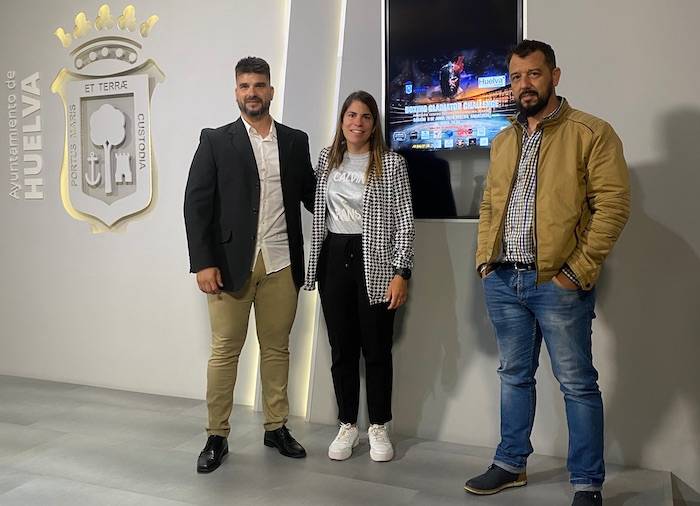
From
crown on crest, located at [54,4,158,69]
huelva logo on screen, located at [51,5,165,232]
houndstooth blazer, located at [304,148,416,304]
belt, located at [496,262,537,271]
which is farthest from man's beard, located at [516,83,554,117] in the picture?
crown on crest, located at [54,4,158,69]

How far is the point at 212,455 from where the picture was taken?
2.85 metres

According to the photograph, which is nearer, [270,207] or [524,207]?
[524,207]

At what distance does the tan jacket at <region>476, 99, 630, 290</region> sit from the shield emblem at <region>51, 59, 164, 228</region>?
2.41m

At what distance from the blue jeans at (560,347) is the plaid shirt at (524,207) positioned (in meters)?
0.07

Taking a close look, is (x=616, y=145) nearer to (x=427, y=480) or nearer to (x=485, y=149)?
(x=485, y=149)

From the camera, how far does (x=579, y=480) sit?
7.91 feet

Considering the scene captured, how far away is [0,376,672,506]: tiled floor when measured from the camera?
2576 millimetres

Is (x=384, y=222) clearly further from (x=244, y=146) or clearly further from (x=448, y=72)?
(x=448, y=72)

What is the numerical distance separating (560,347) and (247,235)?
1290 millimetres

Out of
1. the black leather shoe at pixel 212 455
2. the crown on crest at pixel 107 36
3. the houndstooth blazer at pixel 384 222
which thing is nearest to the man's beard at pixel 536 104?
the houndstooth blazer at pixel 384 222

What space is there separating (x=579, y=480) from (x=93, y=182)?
→ 3.10m

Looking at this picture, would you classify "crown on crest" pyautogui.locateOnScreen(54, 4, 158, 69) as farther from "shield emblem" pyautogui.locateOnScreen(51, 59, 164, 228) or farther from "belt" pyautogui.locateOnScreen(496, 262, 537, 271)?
"belt" pyautogui.locateOnScreen(496, 262, 537, 271)

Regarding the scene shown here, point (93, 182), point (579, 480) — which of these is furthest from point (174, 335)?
point (579, 480)

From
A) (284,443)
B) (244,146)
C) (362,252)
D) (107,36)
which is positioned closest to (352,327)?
(362,252)
